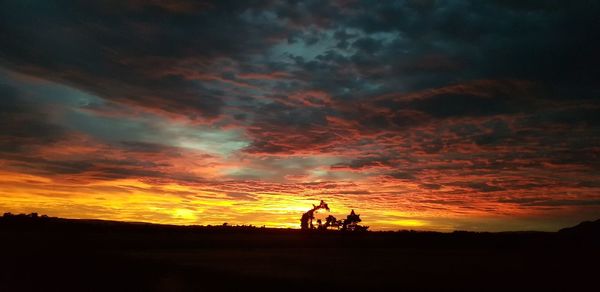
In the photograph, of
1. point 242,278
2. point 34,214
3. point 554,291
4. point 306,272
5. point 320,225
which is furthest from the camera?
point 320,225

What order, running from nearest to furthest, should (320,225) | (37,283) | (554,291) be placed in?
(554,291) → (37,283) → (320,225)

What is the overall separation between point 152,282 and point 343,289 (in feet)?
24.5

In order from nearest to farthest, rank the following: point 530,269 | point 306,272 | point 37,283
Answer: point 37,283 → point 306,272 → point 530,269

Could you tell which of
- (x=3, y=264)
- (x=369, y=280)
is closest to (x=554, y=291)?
(x=369, y=280)

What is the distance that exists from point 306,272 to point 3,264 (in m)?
14.4

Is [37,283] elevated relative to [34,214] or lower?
lower

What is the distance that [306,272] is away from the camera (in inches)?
859

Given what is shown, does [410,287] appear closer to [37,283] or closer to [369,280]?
[369,280]

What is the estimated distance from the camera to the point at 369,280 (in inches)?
741

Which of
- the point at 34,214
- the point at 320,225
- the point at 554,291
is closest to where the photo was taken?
the point at 554,291

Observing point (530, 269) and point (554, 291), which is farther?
point (530, 269)

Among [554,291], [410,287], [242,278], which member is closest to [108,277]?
[242,278]

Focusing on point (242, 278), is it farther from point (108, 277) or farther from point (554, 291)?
point (554, 291)

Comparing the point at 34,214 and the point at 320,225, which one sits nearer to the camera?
the point at 34,214
